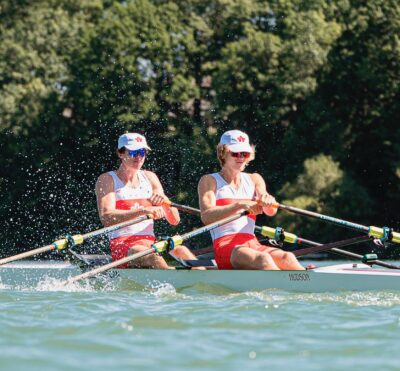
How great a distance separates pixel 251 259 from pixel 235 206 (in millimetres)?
596

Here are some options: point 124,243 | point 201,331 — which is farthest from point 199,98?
point 201,331

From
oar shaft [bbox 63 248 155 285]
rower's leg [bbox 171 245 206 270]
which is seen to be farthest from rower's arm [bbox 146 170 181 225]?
oar shaft [bbox 63 248 155 285]

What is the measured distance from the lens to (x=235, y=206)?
10914 mm

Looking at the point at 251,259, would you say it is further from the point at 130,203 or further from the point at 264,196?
the point at 130,203

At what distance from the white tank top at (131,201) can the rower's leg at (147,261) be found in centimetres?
33

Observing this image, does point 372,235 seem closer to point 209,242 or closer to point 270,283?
point 270,283

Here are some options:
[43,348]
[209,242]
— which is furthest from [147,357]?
[209,242]

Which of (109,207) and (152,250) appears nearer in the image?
(152,250)

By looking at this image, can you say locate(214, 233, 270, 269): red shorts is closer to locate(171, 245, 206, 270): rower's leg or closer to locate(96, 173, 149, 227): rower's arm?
locate(171, 245, 206, 270): rower's leg

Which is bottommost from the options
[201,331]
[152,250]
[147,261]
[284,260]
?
[201,331]

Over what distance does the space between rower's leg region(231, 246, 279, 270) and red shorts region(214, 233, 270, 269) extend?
155mm

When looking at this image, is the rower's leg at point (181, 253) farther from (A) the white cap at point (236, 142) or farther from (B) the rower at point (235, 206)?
(A) the white cap at point (236, 142)

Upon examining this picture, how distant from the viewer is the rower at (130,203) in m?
11.6

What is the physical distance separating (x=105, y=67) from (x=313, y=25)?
5.95 meters
